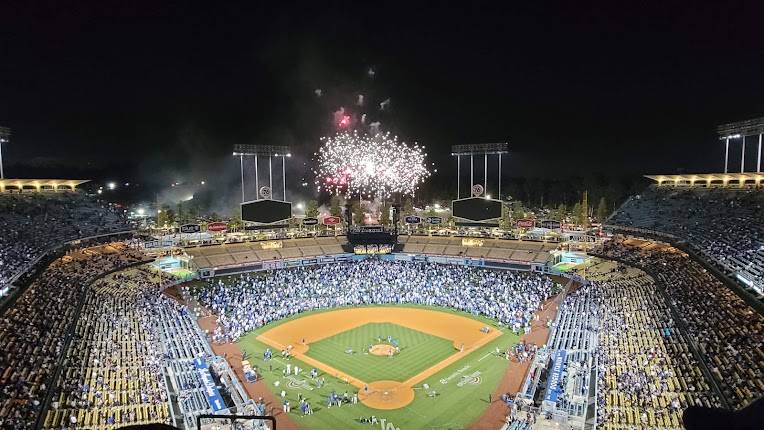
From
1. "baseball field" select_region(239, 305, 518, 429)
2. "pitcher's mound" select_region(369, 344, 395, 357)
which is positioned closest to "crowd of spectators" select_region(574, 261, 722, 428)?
"baseball field" select_region(239, 305, 518, 429)

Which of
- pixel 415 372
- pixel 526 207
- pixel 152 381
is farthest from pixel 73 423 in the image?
pixel 526 207

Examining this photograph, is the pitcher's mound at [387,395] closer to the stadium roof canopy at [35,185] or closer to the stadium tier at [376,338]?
the stadium tier at [376,338]

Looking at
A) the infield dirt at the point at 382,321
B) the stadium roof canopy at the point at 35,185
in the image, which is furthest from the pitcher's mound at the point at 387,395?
the stadium roof canopy at the point at 35,185

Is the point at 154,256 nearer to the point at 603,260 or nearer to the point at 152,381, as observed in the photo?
the point at 152,381

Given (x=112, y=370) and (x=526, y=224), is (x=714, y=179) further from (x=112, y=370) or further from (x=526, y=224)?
(x=112, y=370)

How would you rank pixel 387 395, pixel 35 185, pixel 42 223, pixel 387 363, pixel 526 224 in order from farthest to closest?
1. pixel 35 185
2. pixel 526 224
3. pixel 42 223
4. pixel 387 363
5. pixel 387 395

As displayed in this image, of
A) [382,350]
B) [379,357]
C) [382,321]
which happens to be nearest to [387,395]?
[379,357]
